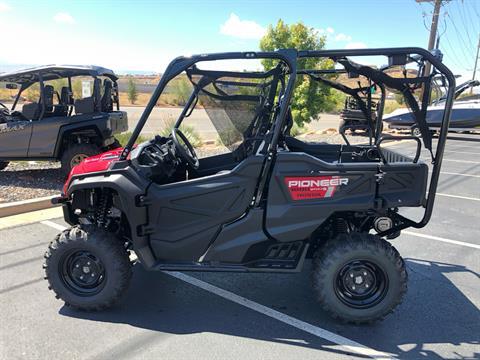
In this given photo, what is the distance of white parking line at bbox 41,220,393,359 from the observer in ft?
9.74

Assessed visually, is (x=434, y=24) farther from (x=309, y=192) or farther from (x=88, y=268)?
(x=88, y=268)

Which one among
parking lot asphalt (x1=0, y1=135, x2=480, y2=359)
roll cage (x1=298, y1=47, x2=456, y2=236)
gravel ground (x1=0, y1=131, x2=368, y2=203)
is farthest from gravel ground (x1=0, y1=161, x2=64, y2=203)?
roll cage (x1=298, y1=47, x2=456, y2=236)

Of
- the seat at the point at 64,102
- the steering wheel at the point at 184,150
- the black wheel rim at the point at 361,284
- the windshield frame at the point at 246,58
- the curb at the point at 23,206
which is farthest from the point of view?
the seat at the point at 64,102

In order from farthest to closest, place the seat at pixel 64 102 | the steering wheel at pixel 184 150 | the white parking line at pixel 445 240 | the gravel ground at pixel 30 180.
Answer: the seat at pixel 64 102
the gravel ground at pixel 30 180
the white parking line at pixel 445 240
the steering wheel at pixel 184 150

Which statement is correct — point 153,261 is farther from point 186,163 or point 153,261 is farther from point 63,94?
point 63,94

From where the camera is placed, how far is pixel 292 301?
3.67m

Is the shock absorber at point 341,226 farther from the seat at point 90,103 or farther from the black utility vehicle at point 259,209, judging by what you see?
the seat at point 90,103

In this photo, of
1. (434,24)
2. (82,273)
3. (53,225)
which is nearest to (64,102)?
(53,225)

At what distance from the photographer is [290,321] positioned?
3.34 meters

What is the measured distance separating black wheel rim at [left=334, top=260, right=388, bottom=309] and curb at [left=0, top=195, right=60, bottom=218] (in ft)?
13.9

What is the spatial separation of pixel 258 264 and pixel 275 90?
1.52m

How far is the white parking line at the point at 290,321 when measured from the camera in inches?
117

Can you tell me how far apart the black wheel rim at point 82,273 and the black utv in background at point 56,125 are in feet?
13.9

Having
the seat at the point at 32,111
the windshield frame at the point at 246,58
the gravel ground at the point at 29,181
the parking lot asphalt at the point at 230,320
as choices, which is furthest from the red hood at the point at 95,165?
the seat at the point at 32,111
